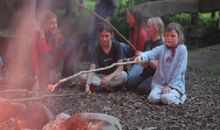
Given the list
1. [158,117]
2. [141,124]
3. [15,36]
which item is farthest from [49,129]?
[15,36]

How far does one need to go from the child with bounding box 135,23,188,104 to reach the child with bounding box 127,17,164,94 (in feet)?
0.74

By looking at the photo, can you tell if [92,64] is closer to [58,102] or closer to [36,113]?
[58,102]

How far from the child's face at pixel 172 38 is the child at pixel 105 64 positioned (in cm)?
74

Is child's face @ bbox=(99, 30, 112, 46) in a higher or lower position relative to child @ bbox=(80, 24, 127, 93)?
higher

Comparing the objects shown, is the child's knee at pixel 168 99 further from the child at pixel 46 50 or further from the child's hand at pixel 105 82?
the child at pixel 46 50

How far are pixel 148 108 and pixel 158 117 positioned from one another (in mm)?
383

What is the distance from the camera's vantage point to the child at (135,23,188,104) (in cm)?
546

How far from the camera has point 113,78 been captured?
6.07 m

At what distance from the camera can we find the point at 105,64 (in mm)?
6156

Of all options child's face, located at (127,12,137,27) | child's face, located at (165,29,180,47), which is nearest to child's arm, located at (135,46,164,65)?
child's face, located at (165,29,180,47)

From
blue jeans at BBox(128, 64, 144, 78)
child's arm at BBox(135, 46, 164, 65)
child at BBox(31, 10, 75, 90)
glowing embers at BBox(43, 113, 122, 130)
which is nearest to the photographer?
glowing embers at BBox(43, 113, 122, 130)

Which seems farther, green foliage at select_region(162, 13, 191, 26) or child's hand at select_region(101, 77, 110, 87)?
green foliage at select_region(162, 13, 191, 26)

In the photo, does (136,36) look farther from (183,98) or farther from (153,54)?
(183,98)

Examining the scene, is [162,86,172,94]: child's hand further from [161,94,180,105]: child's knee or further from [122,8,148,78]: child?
[122,8,148,78]: child
